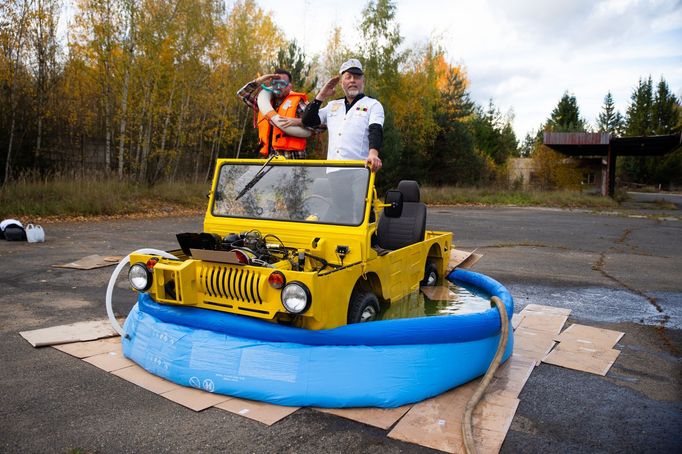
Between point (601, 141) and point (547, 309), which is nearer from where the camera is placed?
point (547, 309)

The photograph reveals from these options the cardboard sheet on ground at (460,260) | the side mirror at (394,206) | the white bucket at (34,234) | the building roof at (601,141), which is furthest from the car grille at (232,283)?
the building roof at (601,141)

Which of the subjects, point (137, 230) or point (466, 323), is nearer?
point (466, 323)

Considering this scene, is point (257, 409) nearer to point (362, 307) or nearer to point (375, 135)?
point (362, 307)

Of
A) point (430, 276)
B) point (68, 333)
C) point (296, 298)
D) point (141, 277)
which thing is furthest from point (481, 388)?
point (68, 333)

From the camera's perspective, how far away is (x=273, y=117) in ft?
18.7

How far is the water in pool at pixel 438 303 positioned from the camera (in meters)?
5.26

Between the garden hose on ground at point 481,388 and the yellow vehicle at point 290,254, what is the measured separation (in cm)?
105

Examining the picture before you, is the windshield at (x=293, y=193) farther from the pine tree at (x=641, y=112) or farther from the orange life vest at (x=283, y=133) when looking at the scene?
the pine tree at (x=641, y=112)

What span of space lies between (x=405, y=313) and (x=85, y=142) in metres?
19.2

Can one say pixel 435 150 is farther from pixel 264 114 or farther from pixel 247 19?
pixel 264 114

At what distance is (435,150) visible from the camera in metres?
36.3

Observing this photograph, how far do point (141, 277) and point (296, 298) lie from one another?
1.44 m

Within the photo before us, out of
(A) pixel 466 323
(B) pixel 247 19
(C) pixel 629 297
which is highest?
(B) pixel 247 19

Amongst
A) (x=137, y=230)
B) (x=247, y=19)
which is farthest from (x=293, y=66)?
(x=137, y=230)
